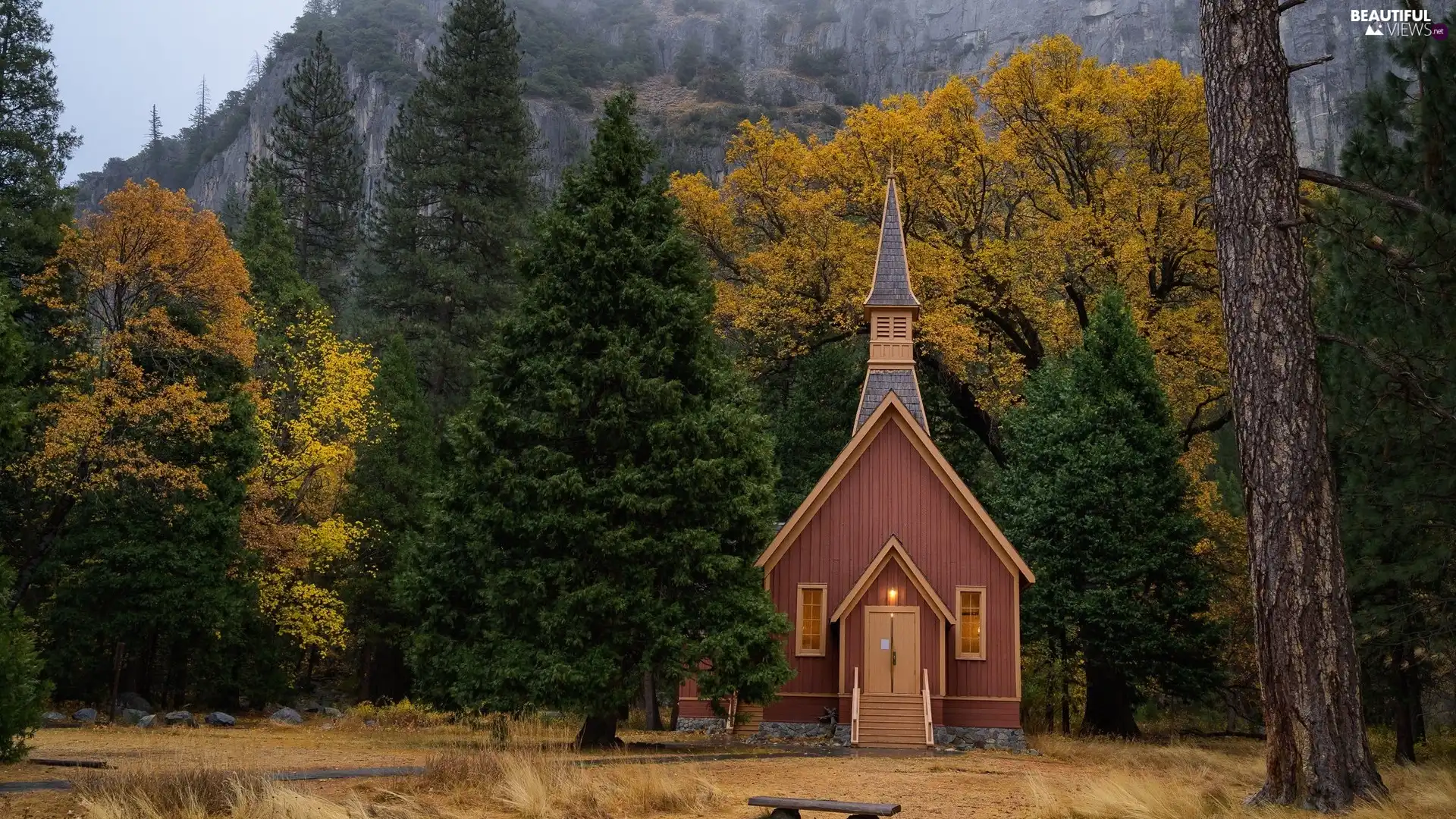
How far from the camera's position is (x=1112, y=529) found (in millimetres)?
27750

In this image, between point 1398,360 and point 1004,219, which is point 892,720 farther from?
point 1004,219

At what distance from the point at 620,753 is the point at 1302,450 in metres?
11.0

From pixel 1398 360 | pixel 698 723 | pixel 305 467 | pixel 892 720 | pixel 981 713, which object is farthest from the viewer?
pixel 305 467

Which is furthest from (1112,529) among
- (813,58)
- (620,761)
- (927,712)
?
(813,58)

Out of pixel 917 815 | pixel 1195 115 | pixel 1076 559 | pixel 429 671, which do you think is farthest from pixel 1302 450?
pixel 1195 115

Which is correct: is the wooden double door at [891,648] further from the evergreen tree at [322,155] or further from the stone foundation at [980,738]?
the evergreen tree at [322,155]

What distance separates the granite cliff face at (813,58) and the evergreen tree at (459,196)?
51.3m

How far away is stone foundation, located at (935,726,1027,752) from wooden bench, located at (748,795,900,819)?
1468cm

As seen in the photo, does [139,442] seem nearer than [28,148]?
Yes

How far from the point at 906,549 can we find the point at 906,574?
0.89 meters

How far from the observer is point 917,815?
11367mm

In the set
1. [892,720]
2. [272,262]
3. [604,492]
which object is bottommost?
[892,720]

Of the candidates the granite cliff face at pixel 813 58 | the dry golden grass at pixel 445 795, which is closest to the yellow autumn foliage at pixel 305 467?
the dry golden grass at pixel 445 795

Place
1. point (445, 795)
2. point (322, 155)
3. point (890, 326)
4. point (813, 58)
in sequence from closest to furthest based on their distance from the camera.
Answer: point (445, 795), point (890, 326), point (322, 155), point (813, 58)
